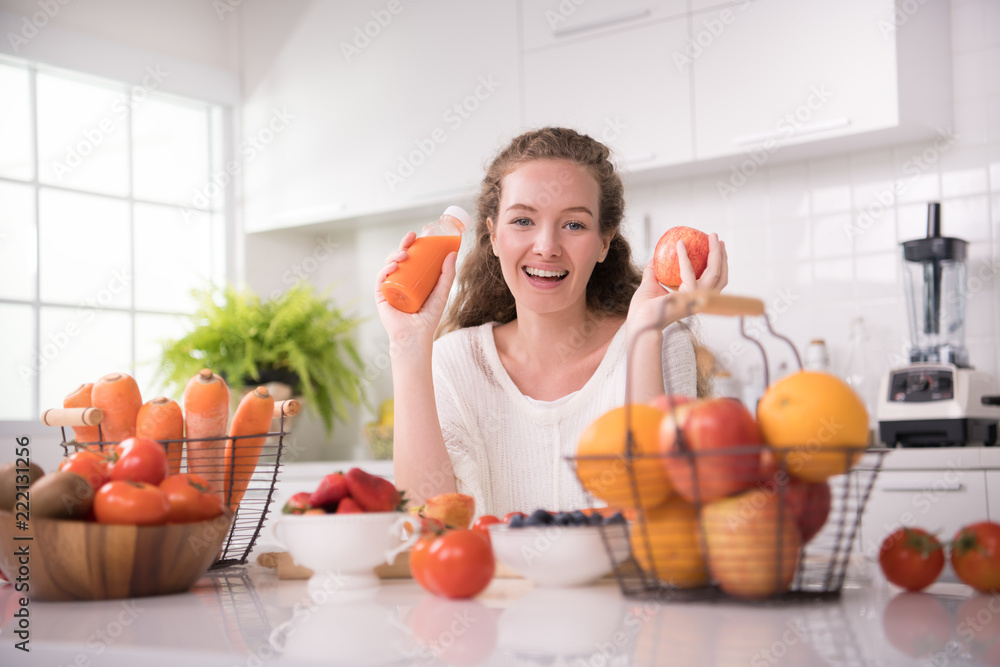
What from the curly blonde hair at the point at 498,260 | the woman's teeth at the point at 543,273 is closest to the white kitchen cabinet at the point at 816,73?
the curly blonde hair at the point at 498,260

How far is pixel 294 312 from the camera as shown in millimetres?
3332

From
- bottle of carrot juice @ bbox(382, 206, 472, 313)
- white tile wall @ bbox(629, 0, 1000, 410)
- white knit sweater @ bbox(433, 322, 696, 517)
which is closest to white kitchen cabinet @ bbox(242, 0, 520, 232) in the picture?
white tile wall @ bbox(629, 0, 1000, 410)

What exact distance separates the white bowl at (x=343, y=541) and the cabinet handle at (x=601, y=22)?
2301mm

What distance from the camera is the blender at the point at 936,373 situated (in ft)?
7.21

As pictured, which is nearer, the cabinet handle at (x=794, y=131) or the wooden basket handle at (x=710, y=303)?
the wooden basket handle at (x=710, y=303)

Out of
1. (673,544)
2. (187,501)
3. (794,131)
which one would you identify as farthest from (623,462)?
(794,131)

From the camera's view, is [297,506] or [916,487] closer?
[297,506]

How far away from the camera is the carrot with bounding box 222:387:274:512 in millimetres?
1049

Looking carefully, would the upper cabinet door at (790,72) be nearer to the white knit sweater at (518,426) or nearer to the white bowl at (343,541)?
the white knit sweater at (518,426)

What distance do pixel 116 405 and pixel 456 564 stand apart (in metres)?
0.47

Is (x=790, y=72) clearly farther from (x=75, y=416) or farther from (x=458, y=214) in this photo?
(x=75, y=416)

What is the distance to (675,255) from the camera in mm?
1533

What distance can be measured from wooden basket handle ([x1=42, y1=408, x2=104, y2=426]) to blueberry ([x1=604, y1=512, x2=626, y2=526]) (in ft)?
1.80

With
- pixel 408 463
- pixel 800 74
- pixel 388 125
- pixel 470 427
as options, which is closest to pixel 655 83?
pixel 800 74
